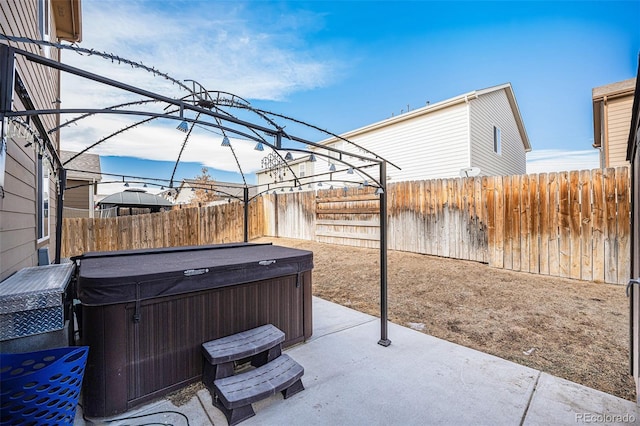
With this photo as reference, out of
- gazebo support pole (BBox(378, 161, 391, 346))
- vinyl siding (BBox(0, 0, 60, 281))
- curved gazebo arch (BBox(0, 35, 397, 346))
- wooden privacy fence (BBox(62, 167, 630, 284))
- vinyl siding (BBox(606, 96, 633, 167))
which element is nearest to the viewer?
curved gazebo arch (BBox(0, 35, 397, 346))

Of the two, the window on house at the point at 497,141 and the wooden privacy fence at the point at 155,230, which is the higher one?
the window on house at the point at 497,141

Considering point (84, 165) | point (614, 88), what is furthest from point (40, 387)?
point (84, 165)

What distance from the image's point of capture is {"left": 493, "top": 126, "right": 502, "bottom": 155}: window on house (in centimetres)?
1138

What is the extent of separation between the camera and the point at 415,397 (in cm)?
219

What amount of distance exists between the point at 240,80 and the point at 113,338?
6.26 metres

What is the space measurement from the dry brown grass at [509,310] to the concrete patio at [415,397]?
0.40 meters

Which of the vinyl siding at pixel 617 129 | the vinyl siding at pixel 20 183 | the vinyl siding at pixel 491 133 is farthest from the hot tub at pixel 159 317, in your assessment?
the vinyl siding at pixel 617 129

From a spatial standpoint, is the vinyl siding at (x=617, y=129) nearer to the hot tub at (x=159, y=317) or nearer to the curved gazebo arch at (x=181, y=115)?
the curved gazebo arch at (x=181, y=115)

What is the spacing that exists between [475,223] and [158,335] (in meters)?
6.23

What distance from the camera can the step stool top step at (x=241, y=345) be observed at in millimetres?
2174

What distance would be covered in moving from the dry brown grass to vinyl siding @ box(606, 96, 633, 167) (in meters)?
5.85

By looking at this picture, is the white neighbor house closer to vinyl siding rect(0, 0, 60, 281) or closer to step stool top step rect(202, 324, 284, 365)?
vinyl siding rect(0, 0, 60, 281)

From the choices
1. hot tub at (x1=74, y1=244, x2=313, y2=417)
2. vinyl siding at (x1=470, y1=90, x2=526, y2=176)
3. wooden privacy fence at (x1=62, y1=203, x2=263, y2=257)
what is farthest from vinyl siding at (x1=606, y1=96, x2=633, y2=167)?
wooden privacy fence at (x1=62, y1=203, x2=263, y2=257)

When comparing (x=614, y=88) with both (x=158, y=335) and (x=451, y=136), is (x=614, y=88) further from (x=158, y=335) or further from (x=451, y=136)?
(x=158, y=335)
